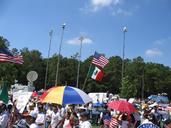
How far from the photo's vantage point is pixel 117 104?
690 inches

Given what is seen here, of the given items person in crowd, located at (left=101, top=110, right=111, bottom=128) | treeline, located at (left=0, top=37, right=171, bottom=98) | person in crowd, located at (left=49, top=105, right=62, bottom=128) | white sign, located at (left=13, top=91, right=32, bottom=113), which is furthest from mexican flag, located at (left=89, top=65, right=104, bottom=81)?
treeline, located at (left=0, top=37, right=171, bottom=98)

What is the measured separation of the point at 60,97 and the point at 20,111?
168 cm

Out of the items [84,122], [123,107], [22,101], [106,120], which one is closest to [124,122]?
[123,107]

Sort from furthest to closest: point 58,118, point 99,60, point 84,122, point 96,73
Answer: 1. point 99,60
2. point 96,73
3. point 58,118
4. point 84,122

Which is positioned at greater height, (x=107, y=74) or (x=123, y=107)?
(x=107, y=74)

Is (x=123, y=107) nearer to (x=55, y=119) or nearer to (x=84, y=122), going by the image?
(x=55, y=119)

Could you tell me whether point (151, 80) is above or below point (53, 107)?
above

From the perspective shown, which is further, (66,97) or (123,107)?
(123,107)

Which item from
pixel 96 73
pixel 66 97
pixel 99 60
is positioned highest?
pixel 99 60

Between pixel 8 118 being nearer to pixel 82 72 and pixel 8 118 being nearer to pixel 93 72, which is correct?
pixel 93 72

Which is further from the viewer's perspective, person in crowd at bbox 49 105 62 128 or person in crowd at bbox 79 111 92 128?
person in crowd at bbox 49 105 62 128

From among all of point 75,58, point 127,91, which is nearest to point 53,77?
point 75,58

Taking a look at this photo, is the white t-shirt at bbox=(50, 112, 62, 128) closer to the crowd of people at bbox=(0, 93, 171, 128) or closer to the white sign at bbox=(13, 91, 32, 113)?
the crowd of people at bbox=(0, 93, 171, 128)

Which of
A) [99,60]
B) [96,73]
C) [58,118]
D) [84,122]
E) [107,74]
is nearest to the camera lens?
[84,122]
